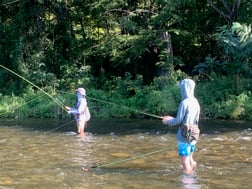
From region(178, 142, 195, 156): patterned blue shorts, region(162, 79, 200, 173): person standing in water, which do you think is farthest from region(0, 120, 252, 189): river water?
region(162, 79, 200, 173): person standing in water

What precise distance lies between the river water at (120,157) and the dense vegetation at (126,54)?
3.61 m

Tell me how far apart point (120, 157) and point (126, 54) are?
530 inches

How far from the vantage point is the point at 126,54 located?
24.6 m

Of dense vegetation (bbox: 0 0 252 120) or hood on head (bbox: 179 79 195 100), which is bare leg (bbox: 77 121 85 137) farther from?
hood on head (bbox: 179 79 195 100)

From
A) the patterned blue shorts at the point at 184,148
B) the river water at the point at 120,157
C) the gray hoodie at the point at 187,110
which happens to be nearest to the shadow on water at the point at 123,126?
the river water at the point at 120,157

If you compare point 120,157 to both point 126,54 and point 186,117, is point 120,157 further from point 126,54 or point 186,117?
point 126,54

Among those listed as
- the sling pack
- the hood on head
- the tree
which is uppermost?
the tree

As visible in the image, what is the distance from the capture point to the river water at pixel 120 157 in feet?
29.9

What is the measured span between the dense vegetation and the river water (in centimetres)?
361

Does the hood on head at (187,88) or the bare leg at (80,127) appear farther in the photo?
the bare leg at (80,127)

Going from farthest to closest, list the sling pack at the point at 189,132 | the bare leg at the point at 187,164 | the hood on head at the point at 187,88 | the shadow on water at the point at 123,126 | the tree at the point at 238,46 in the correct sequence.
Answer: the tree at the point at 238,46 < the shadow on water at the point at 123,126 < the bare leg at the point at 187,164 < the hood on head at the point at 187,88 < the sling pack at the point at 189,132

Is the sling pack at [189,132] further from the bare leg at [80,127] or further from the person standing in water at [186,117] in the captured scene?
the bare leg at [80,127]

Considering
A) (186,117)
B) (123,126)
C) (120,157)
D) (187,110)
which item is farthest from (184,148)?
(123,126)

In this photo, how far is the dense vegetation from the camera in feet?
67.9
